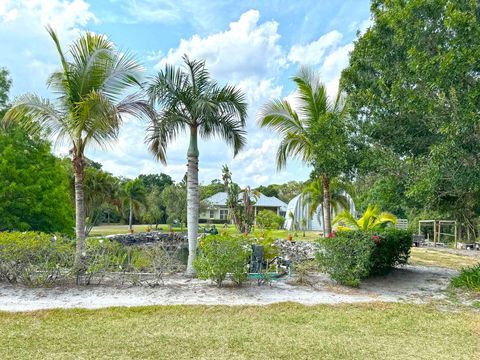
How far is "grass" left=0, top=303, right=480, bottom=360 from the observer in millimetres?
4336

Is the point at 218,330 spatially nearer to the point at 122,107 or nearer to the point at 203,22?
the point at 122,107

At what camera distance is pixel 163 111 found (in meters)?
8.90

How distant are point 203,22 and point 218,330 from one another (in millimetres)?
8916

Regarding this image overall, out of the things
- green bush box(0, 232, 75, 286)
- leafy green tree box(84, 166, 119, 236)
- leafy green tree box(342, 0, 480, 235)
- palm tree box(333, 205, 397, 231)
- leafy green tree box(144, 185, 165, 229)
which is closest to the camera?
leafy green tree box(342, 0, 480, 235)

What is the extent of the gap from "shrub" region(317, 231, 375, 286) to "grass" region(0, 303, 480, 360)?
66.8 inches

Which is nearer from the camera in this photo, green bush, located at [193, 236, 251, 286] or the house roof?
green bush, located at [193, 236, 251, 286]

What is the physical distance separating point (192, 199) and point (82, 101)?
334 centimetres

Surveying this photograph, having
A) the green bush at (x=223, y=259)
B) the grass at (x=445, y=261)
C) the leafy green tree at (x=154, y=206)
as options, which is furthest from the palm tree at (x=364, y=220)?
the leafy green tree at (x=154, y=206)

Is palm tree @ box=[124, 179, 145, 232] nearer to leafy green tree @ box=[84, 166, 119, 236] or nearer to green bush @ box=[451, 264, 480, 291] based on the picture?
leafy green tree @ box=[84, 166, 119, 236]

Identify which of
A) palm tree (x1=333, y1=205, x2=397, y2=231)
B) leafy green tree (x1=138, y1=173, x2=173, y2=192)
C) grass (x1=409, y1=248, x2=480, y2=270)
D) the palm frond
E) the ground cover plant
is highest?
leafy green tree (x1=138, y1=173, x2=173, y2=192)

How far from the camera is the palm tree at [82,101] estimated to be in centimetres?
824

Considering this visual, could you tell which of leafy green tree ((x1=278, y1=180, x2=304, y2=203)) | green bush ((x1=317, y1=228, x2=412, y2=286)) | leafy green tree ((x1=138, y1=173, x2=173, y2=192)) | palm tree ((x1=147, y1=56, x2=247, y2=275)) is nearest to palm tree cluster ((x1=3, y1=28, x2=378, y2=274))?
palm tree ((x1=147, y1=56, x2=247, y2=275))

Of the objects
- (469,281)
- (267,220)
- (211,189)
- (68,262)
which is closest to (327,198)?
(469,281)

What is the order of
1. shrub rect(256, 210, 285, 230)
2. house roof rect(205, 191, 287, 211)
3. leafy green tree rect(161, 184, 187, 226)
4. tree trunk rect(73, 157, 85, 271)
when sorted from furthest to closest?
house roof rect(205, 191, 287, 211)
leafy green tree rect(161, 184, 187, 226)
shrub rect(256, 210, 285, 230)
tree trunk rect(73, 157, 85, 271)
